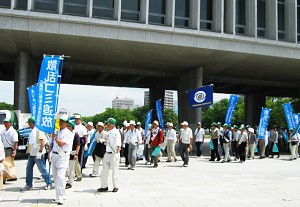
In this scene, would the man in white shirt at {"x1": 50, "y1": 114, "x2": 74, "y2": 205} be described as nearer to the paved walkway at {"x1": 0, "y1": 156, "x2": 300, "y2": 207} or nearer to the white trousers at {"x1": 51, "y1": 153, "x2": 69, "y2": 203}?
the white trousers at {"x1": 51, "y1": 153, "x2": 69, "y2": 203}

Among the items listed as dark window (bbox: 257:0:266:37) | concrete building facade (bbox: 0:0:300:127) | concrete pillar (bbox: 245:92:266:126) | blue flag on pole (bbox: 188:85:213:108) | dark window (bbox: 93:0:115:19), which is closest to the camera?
concrete building facade (bbox: 0:0:300:127)

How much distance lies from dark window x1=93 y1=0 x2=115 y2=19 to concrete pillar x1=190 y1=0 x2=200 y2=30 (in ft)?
16.2

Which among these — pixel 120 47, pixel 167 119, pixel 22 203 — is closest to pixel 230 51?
pixel 120 47

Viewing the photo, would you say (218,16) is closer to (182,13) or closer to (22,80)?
(182,13)

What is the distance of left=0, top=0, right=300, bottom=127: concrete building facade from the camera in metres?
17.8

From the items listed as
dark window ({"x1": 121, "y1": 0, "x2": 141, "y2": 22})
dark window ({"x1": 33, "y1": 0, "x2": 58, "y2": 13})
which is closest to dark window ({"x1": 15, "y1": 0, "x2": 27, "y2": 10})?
dark window ({"x1": 33, "y1": 0, "x2": 58, "y2": 13})

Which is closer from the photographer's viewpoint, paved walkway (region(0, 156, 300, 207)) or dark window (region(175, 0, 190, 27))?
paved walkway (region(0, 156, 300, 207))

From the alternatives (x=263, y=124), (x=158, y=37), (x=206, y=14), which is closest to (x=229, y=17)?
(x=206, y=14)

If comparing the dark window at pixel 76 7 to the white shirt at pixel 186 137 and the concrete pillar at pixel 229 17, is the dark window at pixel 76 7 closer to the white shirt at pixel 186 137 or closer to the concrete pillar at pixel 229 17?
the concrete pillar at pixel 229 17

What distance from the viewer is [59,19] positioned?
56.6 ft

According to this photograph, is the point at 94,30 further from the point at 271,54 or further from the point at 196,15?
the point at 271,54

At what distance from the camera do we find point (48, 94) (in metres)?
8.07

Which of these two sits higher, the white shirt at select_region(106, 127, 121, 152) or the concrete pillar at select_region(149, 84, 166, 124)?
the concrete pillar at select_region(149, 84, 166, 124)

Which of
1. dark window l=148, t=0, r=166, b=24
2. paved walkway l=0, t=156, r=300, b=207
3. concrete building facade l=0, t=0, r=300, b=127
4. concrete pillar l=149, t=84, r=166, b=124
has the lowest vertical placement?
paved walkway l=0, t=156, r=300, b=207
